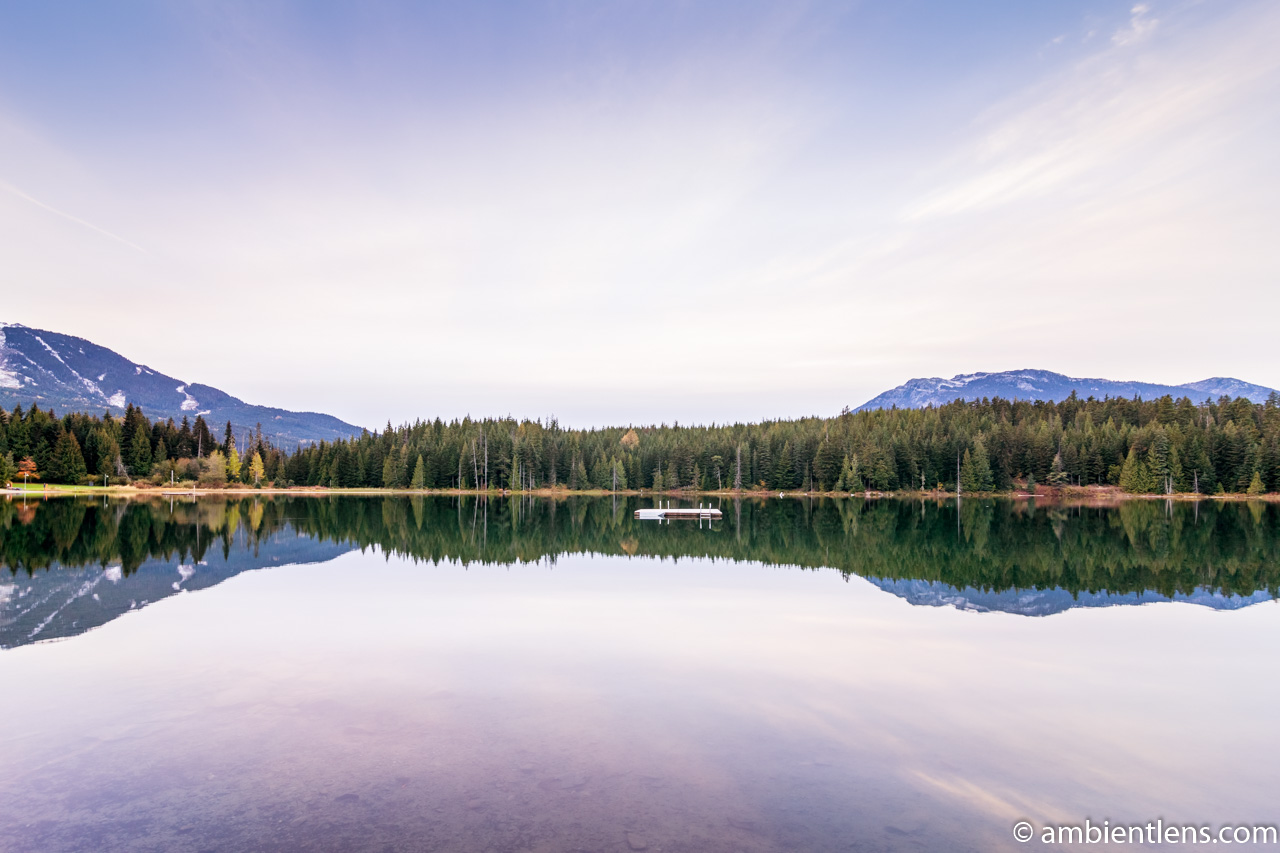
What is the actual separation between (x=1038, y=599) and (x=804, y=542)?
64.8 feet

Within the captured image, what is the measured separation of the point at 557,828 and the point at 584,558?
26752 mm

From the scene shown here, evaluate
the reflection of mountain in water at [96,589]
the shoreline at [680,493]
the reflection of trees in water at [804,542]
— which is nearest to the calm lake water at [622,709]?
the reflection of mountain in water at [96,589]

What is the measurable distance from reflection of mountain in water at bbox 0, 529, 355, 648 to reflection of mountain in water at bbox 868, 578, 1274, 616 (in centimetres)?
2381

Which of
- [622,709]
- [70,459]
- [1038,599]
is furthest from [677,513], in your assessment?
[70,459]

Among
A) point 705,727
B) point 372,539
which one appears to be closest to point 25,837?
point 705,727

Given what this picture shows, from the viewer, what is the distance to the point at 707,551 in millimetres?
38469

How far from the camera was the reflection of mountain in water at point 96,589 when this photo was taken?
17.6 m

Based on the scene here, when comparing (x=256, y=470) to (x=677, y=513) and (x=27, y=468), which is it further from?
(x=677, y=513)

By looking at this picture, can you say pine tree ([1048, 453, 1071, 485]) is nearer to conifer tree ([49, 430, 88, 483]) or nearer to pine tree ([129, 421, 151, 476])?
pine tree ([129, 421, 151, 476])

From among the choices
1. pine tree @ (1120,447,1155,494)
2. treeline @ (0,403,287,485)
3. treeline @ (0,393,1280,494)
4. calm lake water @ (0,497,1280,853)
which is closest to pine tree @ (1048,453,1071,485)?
treeline @ (0,393,1280,494)

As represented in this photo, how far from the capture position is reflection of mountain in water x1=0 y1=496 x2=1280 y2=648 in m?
23.2

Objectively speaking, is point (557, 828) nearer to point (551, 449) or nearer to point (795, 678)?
point (795, 678)

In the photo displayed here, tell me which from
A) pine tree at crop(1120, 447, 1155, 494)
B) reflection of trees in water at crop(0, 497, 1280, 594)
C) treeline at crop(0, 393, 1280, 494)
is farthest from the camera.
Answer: pine tree at crop(1120, 447, 1155, 494)

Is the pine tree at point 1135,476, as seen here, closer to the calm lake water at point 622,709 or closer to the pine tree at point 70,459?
the calm lake water at point 622,709
